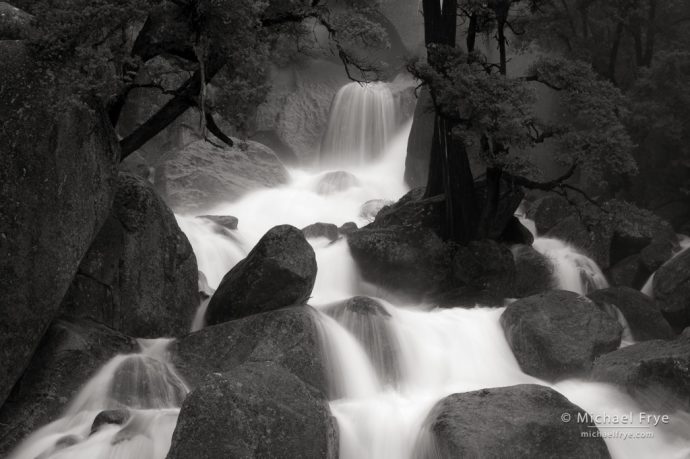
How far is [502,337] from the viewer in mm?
13844

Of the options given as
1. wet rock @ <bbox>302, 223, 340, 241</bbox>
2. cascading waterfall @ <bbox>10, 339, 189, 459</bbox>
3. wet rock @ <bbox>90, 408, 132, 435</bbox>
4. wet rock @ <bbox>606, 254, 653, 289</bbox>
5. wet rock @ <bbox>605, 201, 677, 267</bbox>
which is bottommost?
wet rock @ <bbox>606, 254, 653, 289</bbox>

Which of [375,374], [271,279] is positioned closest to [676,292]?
[375,374]

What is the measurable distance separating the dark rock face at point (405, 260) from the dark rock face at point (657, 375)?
17.6 feet

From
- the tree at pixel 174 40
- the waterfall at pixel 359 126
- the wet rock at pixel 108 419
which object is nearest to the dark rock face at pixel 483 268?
the tree at pixel 174 40

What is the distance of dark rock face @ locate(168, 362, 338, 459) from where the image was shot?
7754 mm

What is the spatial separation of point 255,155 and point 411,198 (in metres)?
10.4

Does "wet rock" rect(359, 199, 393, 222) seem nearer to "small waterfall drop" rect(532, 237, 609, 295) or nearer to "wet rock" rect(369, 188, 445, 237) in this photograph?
"wet rock" rect(369, 188, 445, 237)

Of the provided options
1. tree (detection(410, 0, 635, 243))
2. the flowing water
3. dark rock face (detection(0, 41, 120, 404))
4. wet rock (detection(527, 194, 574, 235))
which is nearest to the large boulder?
the flowing water

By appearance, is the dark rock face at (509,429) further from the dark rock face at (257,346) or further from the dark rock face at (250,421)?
the dark rock face at (257,346)

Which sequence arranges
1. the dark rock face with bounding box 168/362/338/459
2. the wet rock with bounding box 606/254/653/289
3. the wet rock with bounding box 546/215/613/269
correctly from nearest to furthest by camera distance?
the dark rock face with bounding box 168/362/338/459 → the wet rock with bounding box 606/254/653/289 → the wet rock with bounding box 546/215/613/269

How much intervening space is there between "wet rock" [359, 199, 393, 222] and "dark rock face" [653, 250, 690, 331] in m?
10.3

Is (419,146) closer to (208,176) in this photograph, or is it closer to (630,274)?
(208,176)

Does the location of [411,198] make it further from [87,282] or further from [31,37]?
[31,37]

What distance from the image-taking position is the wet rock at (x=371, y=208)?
986 inches
